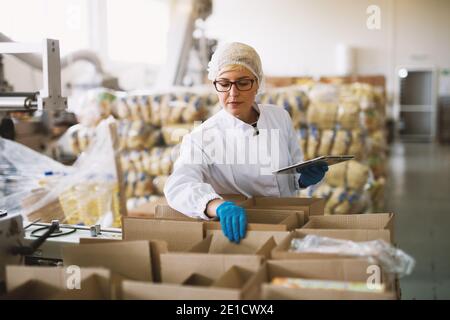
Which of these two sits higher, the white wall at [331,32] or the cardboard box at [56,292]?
the white wall at [331,32]

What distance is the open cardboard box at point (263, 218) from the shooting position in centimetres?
146

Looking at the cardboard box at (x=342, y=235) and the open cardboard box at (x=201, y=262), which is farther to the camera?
the cardboard box at (x=342, y=235)

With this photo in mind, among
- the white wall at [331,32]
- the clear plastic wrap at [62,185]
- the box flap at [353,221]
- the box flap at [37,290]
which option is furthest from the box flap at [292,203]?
the white wall at [331,32]

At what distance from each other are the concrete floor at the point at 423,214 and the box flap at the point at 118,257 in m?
2.57

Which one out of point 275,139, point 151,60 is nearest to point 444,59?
point 151,60

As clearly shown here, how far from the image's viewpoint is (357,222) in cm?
147

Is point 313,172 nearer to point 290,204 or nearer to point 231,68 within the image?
point 290,204

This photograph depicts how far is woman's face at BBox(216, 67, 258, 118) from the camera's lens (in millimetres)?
1880

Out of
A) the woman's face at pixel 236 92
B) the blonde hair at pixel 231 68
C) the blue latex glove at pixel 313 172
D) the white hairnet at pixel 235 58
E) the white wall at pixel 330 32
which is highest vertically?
the white wall at pixel 330 32

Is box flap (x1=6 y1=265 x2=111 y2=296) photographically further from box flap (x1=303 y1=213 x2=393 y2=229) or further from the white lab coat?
the white lab coat

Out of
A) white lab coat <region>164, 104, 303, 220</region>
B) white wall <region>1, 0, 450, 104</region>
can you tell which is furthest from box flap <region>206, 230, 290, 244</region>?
white wall <region>1, 0, 450, 104</region>

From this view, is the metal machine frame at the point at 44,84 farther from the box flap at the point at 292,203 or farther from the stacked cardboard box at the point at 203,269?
the box flap at the point at 292,203

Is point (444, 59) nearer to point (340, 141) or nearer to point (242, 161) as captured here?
point (340, 141)
